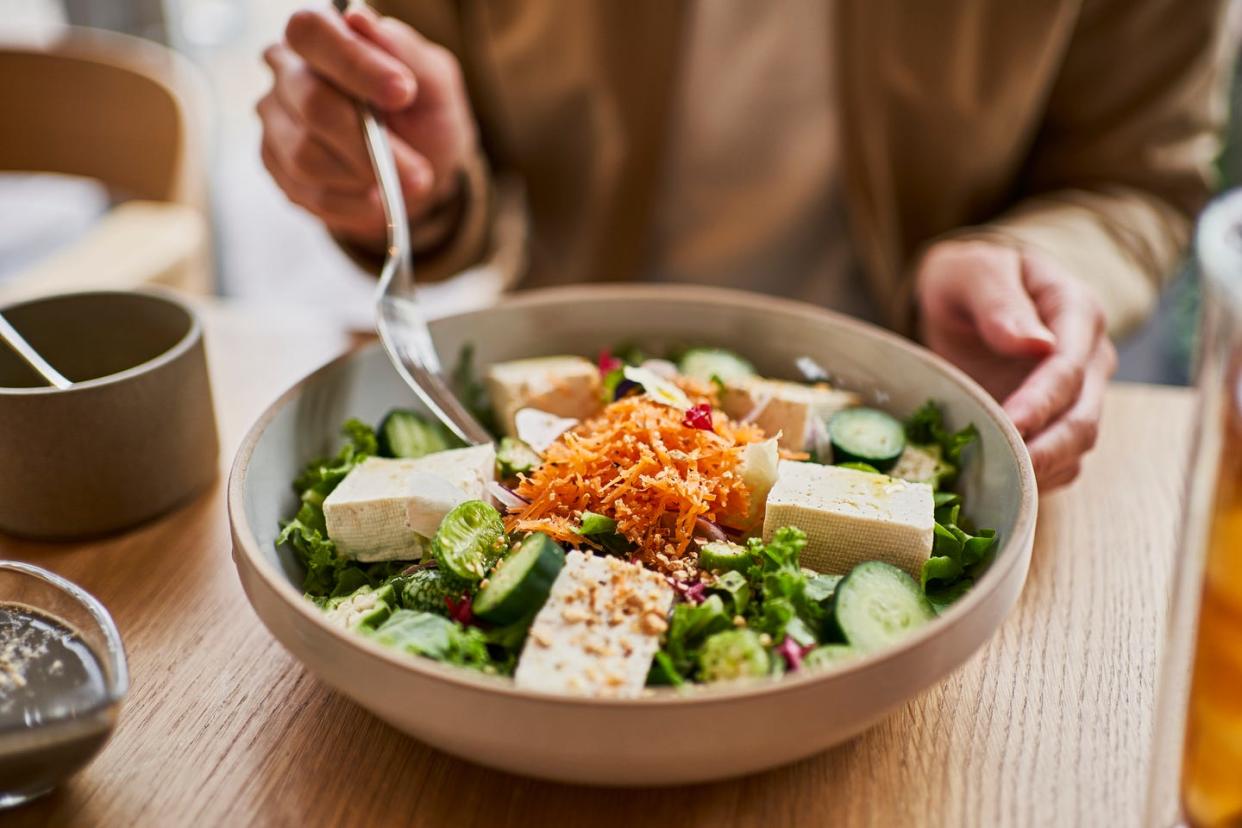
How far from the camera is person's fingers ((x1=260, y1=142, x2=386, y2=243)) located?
1770 mm

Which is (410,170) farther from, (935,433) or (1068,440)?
(1068,440)

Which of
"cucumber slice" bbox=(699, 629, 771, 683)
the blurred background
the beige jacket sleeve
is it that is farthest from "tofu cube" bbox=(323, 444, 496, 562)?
the beige jacket sleeve

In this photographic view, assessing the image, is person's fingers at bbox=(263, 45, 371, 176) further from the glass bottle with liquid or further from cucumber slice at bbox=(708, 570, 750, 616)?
the glass bottle with liquid

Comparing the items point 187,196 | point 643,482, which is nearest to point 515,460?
point 643,482

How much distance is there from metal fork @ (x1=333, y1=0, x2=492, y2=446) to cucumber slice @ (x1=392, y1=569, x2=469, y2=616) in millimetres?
372

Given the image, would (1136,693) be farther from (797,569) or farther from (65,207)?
(65,207)

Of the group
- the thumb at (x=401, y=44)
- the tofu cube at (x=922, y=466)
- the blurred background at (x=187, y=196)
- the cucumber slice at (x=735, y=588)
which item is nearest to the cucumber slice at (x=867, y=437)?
the tofu cube at (x=922, y=466)

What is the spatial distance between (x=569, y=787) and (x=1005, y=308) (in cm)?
100

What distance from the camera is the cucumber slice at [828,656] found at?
1.01 metres

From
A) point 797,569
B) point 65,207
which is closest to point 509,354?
point 797,569

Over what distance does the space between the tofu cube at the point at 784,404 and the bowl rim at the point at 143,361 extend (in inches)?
31.7

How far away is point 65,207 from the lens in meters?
5.35

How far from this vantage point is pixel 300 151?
1.69 m

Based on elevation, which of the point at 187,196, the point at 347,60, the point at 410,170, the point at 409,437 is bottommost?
the point at 187,196
